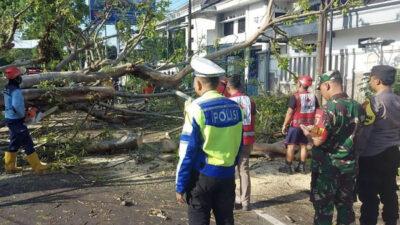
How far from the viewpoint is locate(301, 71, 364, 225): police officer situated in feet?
10.9

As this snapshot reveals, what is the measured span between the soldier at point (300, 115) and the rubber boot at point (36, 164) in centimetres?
410

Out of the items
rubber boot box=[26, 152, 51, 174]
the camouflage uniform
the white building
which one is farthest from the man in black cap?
the white building

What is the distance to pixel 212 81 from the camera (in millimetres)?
3020

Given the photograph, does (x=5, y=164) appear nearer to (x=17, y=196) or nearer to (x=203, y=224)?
(x=17, y=196)

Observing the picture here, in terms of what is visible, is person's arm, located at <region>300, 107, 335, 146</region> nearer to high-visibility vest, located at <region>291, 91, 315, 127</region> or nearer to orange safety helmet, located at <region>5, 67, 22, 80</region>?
high-visibility vest, located at <region>291, 91, 315, 127</region>

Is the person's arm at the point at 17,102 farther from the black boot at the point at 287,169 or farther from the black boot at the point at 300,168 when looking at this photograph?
the black boot at the point at 300,168

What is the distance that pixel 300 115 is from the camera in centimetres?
621

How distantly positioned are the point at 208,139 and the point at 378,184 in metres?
2.02

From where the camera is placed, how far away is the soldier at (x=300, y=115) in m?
6.17

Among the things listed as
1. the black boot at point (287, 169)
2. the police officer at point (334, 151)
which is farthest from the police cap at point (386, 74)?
the black boot at point (287, 169)

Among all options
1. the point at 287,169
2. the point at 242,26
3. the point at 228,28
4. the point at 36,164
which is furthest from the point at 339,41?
the point at 36,164

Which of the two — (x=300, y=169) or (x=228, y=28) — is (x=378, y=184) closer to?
(x=300, y=169)

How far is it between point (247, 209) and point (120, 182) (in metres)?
2.17

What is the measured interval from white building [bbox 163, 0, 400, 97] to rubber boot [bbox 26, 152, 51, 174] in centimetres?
485
